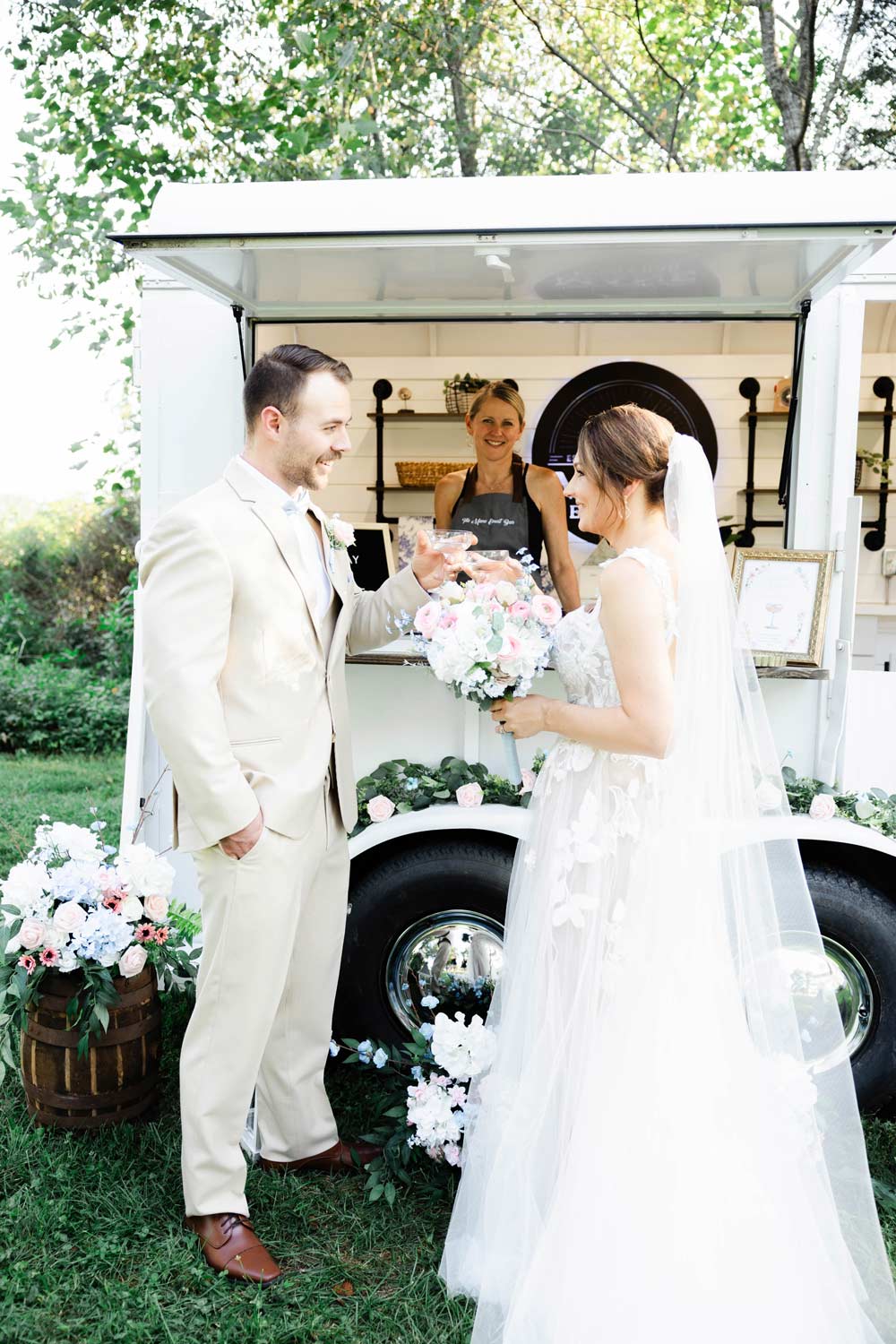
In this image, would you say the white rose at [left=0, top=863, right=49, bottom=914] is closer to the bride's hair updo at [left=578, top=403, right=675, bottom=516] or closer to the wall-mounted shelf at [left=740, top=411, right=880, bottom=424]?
the bride's hair updo at [left=578, top=403, right=675, bottom=516]

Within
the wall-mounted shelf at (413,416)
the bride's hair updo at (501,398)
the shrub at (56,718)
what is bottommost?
the shrub at (56,718)

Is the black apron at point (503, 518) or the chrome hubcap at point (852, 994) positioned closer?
the chrome hubcap at point (852, 994)

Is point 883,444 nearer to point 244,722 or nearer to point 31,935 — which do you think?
point 244,722

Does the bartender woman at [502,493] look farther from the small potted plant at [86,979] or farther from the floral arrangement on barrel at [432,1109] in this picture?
the floral arrangement on barrel at [432,1109]

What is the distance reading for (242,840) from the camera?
2.52m

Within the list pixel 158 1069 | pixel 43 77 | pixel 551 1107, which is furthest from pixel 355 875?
pixel 43 77

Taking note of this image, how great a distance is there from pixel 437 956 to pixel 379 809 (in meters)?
0.53

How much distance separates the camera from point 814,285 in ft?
11.0

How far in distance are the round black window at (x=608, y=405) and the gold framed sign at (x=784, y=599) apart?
7.57 ft

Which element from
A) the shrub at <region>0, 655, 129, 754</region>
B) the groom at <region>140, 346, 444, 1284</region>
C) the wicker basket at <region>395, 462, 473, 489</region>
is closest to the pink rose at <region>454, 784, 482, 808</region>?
the groom at <region>140, 346, 444, 1284</region>

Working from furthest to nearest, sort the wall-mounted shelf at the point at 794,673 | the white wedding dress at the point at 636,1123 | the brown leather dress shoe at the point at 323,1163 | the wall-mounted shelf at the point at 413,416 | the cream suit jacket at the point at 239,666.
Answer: the wall-mounted shelf at the point at 413,416
the wall-mounted shelf at the point at 794,673
the brown leather dress shoe at the point at 323,1163
the cream suit jacket at the point at 239,666
the white wedding dress at the point at 636,1123

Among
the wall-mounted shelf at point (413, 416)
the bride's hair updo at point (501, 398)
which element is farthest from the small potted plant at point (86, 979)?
the wall-mounted shelf at point (413, 416)

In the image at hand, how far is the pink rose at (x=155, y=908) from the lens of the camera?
320 centimetres

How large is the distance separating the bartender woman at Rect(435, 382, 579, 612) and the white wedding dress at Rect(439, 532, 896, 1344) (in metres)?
1.96
